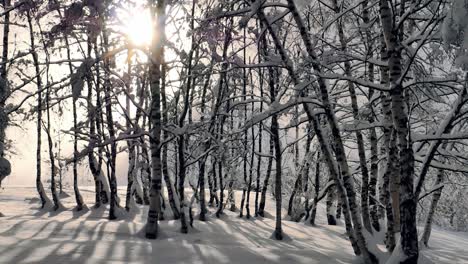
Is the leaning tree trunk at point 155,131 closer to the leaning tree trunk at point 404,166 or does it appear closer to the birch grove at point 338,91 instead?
the birch grove at point 338,91

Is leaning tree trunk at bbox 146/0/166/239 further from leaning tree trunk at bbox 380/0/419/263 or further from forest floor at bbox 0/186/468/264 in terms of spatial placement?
leaning tree trunk at bbox 380/0/419/263

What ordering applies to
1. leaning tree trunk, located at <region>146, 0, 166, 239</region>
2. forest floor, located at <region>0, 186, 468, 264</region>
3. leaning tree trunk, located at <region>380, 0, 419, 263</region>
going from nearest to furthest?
1. leaning tree trunk, located at <region>380, 0, 419, 263</region>
2. forest floor, located at <region>0, 186, 468, 264</region>
3. leaning tree trunk, located at <region>146, 0, 166, 239</region>

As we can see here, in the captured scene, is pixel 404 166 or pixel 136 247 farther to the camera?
pixel 136 247

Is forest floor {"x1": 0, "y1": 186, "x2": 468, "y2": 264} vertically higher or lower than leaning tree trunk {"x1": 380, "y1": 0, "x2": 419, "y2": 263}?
lower

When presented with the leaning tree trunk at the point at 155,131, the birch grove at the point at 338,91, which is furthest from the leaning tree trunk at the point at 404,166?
the leaning tree trunk at the point at 155,131

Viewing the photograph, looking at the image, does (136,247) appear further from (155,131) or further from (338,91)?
(338,91)

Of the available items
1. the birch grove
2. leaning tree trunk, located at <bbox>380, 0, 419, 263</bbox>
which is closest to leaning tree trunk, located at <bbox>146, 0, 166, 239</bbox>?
the birch grove

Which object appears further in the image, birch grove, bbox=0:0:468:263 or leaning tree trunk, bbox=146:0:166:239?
leaning tree trunk, bbox=146:0:166:239

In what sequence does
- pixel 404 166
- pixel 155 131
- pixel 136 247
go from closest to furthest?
pixel 404 166
pixel 136 247
pixel 155 131

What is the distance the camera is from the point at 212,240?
32.9ft

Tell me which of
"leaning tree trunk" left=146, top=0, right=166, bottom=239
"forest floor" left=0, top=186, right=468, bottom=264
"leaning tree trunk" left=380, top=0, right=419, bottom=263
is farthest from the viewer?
"leaning tree trunk" left=146, top=0, right=166, bottom=239

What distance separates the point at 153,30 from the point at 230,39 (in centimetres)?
393

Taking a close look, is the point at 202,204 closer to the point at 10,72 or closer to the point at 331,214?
the point at 331,214

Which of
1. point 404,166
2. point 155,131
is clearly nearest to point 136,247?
point 155,131
